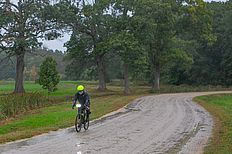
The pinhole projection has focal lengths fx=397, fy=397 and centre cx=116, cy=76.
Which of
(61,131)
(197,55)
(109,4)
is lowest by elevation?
(61,131)

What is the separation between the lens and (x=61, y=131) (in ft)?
54.0

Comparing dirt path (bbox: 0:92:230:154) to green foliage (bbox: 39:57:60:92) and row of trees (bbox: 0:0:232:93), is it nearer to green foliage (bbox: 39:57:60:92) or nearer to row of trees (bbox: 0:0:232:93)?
green foliage (bbox: 39:57:60:92)

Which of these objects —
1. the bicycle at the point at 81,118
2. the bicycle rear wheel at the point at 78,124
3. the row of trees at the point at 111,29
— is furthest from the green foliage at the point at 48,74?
the bicycle rear wheel at the point at 78,124

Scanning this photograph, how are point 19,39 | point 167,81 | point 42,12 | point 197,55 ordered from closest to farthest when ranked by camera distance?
point 19,39, point 42,12, point 197,55, point 167,81

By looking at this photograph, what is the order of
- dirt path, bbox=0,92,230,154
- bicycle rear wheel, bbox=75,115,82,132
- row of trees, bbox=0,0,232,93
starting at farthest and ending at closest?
row of trees, bbox=0,0,232,93
bicycle rear wheel, bbox=75,115,82,132
dirt path, bbox=0,92,230,154

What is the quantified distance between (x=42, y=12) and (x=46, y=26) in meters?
1.78

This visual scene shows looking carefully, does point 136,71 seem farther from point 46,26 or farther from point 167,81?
point 167,81

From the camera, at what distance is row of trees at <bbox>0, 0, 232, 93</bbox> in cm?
4688

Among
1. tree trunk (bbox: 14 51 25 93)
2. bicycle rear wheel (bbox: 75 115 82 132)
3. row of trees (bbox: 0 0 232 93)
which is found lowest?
bicycle rear wheel (bbox: 75 115 82 132)

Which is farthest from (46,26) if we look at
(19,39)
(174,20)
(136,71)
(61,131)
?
(61,131)

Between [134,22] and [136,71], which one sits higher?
[134,22]

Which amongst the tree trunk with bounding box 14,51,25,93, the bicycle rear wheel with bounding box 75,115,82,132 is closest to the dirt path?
the bicycle rear wheel with bounding box 75,115,82,132

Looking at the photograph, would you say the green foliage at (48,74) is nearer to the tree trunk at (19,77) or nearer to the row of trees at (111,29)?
the row of trees at (111,29)

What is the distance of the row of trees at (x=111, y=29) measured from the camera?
4688 cm
